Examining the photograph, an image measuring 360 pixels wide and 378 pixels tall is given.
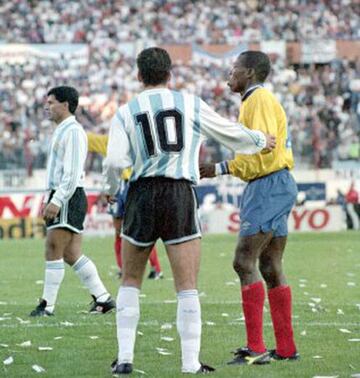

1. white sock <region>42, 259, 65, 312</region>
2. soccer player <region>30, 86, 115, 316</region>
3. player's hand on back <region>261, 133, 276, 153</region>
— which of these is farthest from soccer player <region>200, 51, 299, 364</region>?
white sock <region>42, 259, 65, 312</region>

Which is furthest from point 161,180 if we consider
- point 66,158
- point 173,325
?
point 66,158

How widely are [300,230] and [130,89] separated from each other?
36.4 ft

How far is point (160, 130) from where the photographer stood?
28.7ft

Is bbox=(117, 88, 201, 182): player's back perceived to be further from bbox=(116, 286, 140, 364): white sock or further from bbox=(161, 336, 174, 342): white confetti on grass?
bbox=(161, 336, 174, 342): white confetti on grass

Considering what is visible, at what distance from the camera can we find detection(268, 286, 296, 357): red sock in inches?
377

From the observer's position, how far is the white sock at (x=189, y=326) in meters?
8.73

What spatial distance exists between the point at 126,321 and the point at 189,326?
0.41 metres

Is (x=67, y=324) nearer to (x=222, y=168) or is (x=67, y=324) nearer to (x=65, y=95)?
(x=65, y=95)

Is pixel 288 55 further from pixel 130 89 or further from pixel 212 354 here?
pixel 212 354

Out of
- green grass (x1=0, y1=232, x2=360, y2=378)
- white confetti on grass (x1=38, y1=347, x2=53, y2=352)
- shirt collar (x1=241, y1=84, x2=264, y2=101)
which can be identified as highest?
shirt collar (x1=241, y1=84, x2=264, y2=101)

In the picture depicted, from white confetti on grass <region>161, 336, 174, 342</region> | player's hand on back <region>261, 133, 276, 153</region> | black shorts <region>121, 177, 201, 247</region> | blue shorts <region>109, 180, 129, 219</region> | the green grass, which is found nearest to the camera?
black shorts <region>121, 177, 201, 247</region>

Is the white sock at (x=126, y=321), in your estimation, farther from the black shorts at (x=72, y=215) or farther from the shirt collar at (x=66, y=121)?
the shirt collar at (x=66, y=121)

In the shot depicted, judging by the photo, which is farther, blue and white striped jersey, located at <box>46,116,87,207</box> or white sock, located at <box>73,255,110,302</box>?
white sock, located at <box>73,255,110,302</box>

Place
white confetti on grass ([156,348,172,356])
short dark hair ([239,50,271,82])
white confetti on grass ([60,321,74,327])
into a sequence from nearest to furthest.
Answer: short dark hair ([239,50,271,82]) < white confetti on grass ([156,348,172,356]) < white confetti on grass ([60,321,74,327])
